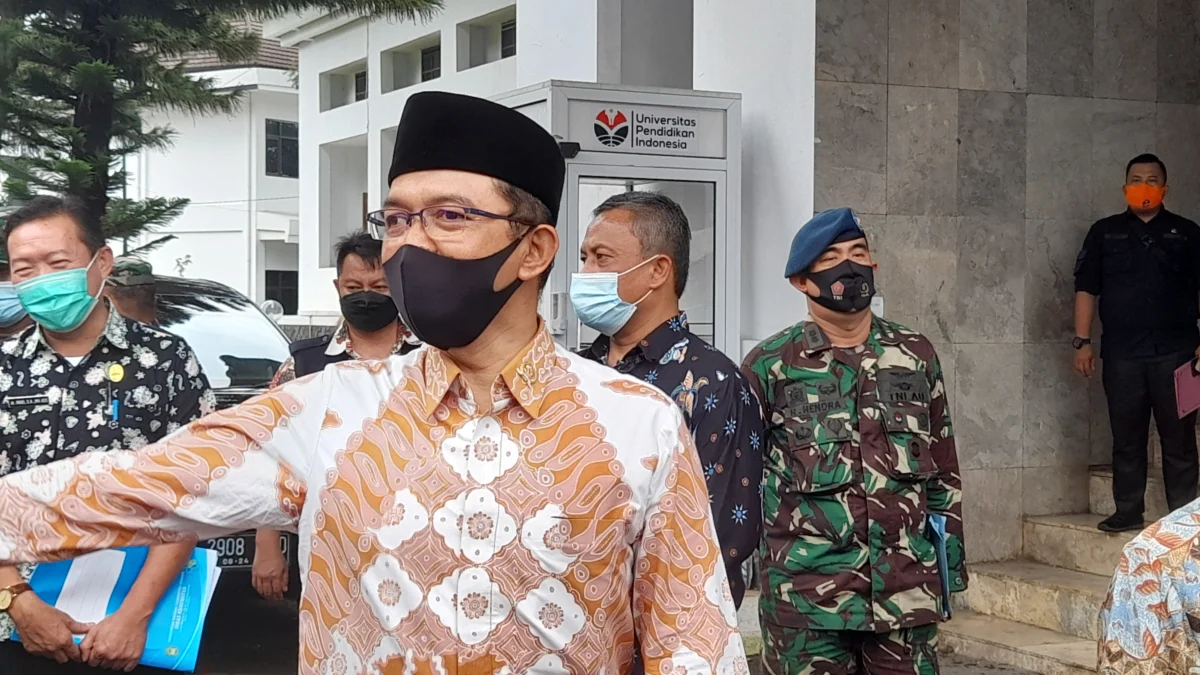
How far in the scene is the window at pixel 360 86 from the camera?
20766 mm

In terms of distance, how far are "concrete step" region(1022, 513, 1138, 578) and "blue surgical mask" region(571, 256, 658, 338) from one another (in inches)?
154

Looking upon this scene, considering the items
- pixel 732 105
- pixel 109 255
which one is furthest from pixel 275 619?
pixel 109 255

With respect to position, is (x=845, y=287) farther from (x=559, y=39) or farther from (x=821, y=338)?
(x=559, y=39)

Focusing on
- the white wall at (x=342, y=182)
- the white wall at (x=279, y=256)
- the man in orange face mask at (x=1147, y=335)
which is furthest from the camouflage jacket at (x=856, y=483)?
the white wall at (x=279, y=256)

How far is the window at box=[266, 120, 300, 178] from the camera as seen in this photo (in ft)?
88.8

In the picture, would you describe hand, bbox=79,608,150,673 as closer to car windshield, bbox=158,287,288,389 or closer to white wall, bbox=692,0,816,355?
car windshield, bbox=158,287,288,389

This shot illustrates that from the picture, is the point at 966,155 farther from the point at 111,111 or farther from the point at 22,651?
the point at 111,111

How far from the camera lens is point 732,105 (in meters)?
7.41

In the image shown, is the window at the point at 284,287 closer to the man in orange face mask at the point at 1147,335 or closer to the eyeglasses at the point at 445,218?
the man in orange face mask at the point at 1147,335

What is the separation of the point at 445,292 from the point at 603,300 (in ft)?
6.00

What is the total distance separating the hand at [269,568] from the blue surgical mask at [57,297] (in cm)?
190

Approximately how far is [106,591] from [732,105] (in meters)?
4.83

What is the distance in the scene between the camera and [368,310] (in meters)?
5.24

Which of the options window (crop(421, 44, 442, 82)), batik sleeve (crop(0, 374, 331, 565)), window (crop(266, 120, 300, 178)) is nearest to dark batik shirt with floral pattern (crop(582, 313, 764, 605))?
batik sleeve (crop(0, 374, 331, 565))
